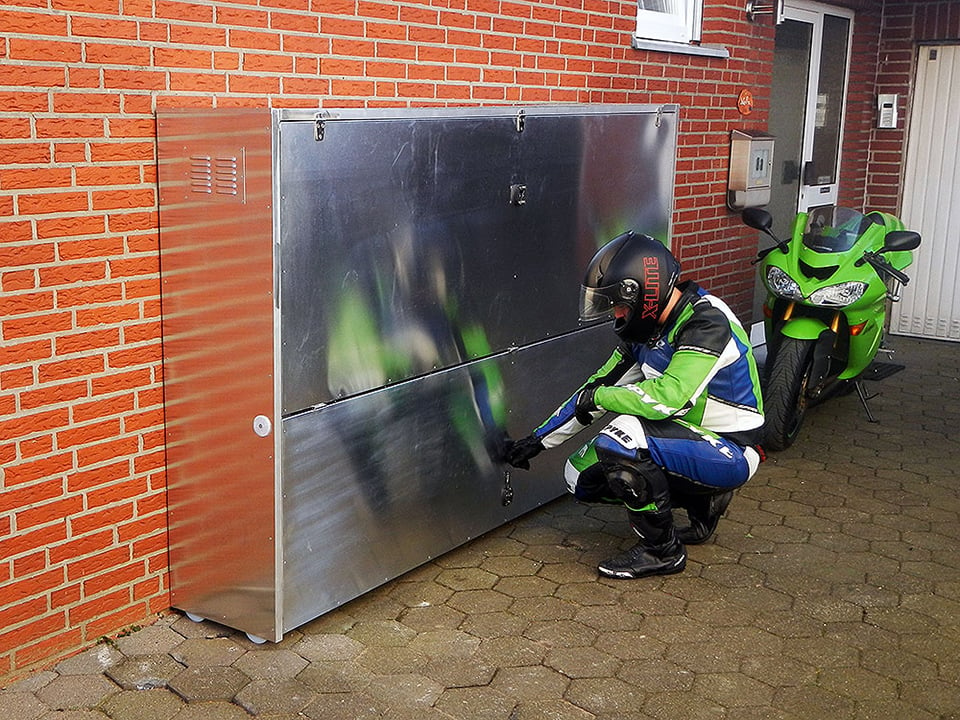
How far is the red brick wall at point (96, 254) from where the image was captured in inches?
145

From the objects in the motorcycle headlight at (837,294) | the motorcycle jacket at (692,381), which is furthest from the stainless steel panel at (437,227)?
the motorcycle headlight at (837,294)

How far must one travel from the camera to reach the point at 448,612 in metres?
4.52

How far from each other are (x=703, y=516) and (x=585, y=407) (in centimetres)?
85

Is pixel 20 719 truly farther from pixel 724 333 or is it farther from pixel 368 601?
pixel 724 333

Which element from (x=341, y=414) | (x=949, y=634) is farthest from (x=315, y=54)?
(x=949, y=634)

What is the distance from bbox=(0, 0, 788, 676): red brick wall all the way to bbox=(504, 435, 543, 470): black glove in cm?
151

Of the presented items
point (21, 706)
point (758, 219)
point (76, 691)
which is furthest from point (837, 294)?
point (21, 706)

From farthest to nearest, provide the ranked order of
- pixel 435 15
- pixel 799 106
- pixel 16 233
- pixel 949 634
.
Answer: pixel 799 106 < pixel 435 15 < pixel 949 634 < pixel 16 233

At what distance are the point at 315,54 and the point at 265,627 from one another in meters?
2.19

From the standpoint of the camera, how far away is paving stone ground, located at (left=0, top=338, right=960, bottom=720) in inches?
151

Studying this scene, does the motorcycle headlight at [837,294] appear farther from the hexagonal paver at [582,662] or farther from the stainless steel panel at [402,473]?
the hexagonal paver at [582,662]

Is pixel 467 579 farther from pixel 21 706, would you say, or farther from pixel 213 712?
pixel 21 706

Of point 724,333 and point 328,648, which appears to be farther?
point 724,333

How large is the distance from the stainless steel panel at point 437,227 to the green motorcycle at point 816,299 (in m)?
1.31
